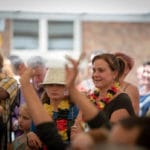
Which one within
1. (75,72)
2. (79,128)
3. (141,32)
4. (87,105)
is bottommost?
(79,128)

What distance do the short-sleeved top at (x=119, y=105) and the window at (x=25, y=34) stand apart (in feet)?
22.9

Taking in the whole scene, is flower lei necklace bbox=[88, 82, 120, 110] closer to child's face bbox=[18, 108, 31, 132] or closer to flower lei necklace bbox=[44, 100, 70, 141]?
flower lei necklace bbox=[44, 100, 70, 141]

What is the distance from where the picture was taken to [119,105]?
287 cm

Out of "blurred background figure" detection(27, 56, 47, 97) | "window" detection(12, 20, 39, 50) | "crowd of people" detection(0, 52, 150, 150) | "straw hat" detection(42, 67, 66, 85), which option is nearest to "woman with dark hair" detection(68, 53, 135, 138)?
"crowd of people" detection(0, 52, 150, 150)

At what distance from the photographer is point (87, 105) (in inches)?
90.7

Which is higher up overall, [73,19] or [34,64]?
[73,19]

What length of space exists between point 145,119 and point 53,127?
72cm

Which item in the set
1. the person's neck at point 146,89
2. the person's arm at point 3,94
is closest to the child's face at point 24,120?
the person's arm at point 3,94

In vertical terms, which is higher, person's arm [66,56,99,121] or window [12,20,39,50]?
window [12,20,39,50]

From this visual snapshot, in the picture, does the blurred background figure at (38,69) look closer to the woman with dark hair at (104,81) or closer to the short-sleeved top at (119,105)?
the woman with dark hair at (104,81)

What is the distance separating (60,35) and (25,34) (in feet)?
2.34

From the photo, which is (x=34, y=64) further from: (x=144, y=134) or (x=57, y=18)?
(x=57, y=18)

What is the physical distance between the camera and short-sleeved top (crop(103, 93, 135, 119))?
2849 mm

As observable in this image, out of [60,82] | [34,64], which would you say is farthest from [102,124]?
[34,64]
